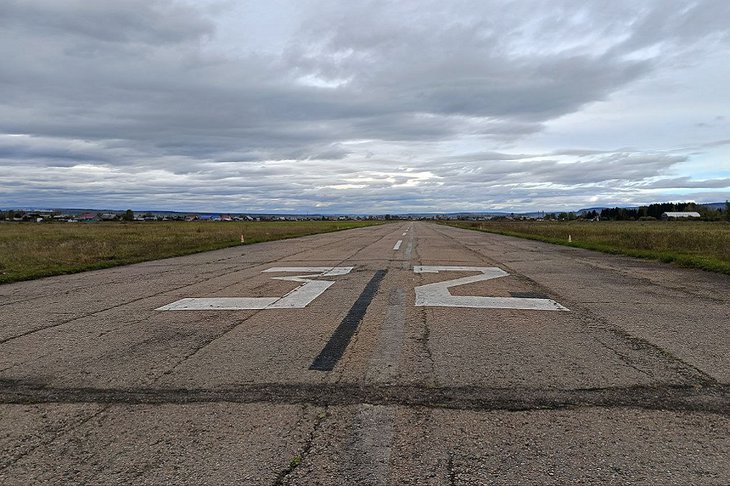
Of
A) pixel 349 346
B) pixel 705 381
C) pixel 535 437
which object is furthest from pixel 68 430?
pixel 705 381

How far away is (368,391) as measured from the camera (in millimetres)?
4043

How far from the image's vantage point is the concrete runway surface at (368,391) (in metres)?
2.95

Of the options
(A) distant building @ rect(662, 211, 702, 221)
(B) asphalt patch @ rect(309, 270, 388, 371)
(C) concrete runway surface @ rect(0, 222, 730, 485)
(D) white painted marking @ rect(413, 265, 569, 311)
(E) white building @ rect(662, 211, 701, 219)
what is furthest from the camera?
(E) white building @ rect(662, 211, 701, 219)

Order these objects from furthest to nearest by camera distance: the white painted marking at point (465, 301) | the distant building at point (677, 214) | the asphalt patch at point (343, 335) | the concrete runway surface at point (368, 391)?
the distant building at point (677, 214), the white painted marking at point (465, 301), the asphalt patch at point (343, 335), the concrete runway surface at point (368, 391)

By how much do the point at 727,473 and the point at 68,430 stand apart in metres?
4.17

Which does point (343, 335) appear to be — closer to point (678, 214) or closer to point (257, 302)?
point (257, 302)

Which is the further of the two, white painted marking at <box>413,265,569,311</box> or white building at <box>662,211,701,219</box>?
white building at <box>662,211,701,219</box>

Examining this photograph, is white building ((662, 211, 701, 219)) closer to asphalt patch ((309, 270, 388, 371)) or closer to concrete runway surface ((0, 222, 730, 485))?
concrete runway surface ((0, 222, 730, 485))

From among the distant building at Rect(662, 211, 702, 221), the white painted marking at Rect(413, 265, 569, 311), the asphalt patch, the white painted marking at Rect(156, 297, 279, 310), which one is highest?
the distant building at Rect(662, 211, 702, 221)

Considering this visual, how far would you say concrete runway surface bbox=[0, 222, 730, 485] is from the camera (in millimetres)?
2951

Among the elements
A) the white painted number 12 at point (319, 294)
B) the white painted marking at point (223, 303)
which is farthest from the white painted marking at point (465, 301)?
the white painted marking at point (223, 303)

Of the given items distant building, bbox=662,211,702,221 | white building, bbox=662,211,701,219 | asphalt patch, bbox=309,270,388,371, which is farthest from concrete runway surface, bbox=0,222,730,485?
white building, bbox=662,211,701,219

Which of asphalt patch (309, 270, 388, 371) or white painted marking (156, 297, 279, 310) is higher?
asphalt patch (309, 270, 388, 371)

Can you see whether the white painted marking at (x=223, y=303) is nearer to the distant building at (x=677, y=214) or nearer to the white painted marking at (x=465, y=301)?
the white painted marking at (x=465, y=301)
